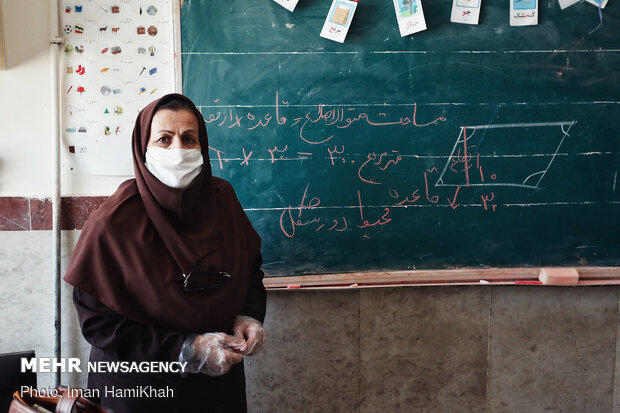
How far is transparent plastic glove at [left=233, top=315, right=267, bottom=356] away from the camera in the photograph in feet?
4.86

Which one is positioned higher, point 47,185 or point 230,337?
point 47,185

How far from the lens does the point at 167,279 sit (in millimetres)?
1367

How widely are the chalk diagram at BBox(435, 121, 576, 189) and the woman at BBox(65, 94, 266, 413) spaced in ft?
3.78

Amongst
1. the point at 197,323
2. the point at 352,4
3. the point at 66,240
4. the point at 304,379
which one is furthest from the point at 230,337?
the point at 352,4

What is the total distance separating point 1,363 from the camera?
184cm

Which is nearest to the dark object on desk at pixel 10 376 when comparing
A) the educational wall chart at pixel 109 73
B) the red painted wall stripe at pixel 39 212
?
the red painted wall stripe at pixel 39 212

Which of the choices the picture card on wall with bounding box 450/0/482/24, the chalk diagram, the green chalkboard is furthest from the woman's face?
the picture card on wall with bounding box 450/0/482/24

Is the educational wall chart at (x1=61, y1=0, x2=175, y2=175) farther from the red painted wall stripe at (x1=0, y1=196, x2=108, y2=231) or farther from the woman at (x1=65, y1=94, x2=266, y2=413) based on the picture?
A: the woman at (x1=65, y1=94, x2=266, y2=413)

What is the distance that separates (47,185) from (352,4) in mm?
1585

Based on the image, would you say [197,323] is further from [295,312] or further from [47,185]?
[47,185]

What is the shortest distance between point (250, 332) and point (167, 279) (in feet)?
1.12

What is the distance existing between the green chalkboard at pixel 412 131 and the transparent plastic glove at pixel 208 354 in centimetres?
73

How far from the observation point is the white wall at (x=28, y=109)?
1.94 metres

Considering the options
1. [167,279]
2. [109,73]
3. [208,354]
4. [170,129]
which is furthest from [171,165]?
[109,73]
